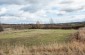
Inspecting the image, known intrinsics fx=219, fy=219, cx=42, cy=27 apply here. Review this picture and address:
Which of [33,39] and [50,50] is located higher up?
[50,50]

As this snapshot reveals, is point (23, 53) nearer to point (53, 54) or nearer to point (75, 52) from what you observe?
point (53, 54)

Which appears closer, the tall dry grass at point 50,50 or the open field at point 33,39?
the tall dry grass at point 50,50

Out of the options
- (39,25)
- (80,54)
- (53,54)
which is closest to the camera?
(80,54)

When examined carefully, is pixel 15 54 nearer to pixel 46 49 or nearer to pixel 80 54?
pixel 46 49

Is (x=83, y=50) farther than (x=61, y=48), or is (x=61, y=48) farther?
(x=61, y=48)

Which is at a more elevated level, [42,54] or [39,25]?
[42,54]

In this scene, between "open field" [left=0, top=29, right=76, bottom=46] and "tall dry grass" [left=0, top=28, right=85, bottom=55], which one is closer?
"tall dry grass" [left=0, top=28, right=85, bottom=55]

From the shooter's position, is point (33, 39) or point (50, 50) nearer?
point (50, 50)

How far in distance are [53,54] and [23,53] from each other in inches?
67.6

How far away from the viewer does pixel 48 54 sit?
12.2 m

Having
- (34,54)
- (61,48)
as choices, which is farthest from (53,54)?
(61,48)

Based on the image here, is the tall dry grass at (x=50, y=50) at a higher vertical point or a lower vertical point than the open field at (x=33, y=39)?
higher

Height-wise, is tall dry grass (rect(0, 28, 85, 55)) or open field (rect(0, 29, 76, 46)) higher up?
tall dry grass (rect(0, 28, 85, 55))

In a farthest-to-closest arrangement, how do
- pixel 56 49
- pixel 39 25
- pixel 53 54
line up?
pixel 39 25, pixel 56 49, pixel 53 54
